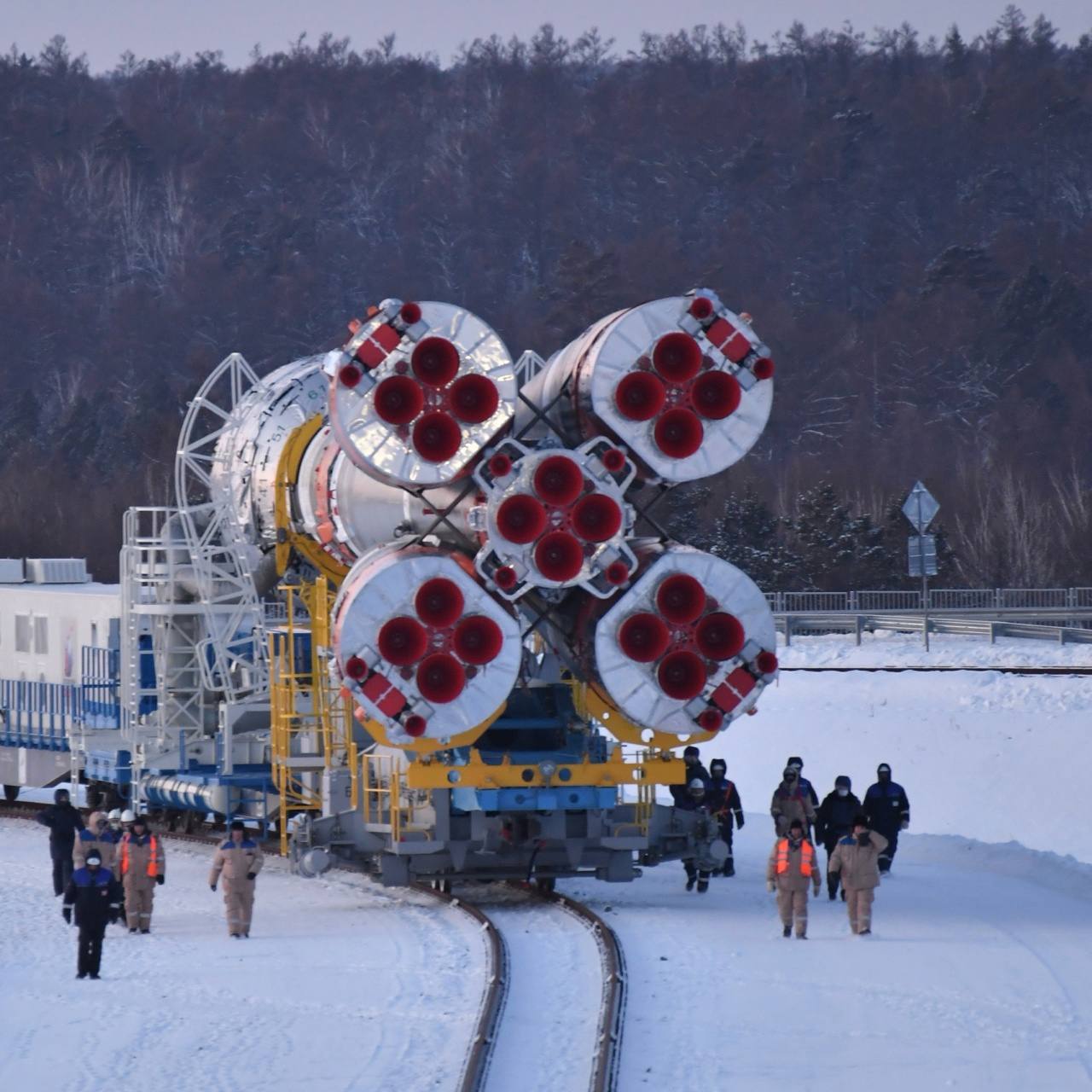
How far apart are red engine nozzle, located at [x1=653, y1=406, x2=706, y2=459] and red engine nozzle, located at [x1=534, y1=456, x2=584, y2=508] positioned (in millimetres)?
747

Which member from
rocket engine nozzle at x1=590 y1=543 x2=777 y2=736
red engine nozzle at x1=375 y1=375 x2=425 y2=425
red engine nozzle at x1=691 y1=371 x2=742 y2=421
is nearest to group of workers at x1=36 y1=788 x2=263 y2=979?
rocket engine nozzle at x1=590 y1=543 x2=777 y2=736

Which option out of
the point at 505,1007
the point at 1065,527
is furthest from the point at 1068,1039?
the point at 1065,527

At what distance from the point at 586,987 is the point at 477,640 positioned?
3284mm

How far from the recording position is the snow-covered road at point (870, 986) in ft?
42.8

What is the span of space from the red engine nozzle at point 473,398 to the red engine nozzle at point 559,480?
0.62 m

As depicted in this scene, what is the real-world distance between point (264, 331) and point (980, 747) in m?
91.7

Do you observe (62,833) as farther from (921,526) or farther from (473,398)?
(921,526)

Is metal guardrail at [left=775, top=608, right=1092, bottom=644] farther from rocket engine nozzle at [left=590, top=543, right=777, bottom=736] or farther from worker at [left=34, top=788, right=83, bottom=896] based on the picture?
worker at [left=34, top=788, right=83, bottom=896]

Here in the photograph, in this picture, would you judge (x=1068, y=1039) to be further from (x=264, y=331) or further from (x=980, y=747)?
(x=264, y=331)

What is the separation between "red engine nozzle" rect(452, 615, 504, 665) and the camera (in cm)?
1747

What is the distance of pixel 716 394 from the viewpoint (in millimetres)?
17906

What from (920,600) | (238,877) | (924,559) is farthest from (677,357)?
(920,600)

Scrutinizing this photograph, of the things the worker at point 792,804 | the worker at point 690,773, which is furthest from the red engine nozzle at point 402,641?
the worker at point 792,804

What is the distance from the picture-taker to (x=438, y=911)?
1925 centimetres
